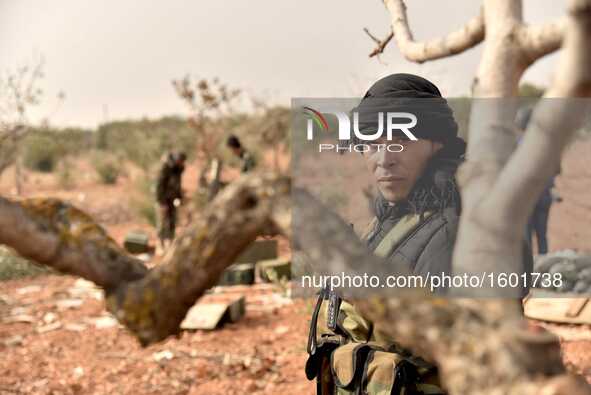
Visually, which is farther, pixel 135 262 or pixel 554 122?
pixel 135 262

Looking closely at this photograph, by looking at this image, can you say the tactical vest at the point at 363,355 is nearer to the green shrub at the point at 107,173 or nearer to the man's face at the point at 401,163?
the man's face at the point at 401,163

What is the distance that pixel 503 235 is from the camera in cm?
98

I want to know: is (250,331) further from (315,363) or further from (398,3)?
(398,3)

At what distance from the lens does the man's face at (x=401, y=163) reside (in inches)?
64.9

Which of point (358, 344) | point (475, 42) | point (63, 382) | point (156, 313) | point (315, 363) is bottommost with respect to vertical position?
point (63, 382)

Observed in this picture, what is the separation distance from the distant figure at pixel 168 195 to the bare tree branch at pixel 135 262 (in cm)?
861

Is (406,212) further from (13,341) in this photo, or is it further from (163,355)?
(13,341)

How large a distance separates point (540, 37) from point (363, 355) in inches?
41.8

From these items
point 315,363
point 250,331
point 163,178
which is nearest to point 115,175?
point 163,178

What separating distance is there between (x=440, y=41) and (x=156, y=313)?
108 cm

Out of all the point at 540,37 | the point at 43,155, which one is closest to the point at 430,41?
the point at 540,37

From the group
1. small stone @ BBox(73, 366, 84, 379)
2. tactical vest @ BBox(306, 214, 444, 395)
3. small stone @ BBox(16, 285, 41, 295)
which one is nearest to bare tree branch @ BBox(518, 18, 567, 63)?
tactical vest @ BBox(306, 214, 444, 395)

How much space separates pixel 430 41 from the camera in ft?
5.40

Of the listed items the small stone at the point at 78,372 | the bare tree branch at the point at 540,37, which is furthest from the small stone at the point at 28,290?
the bare tree branch at the point at 540,37
